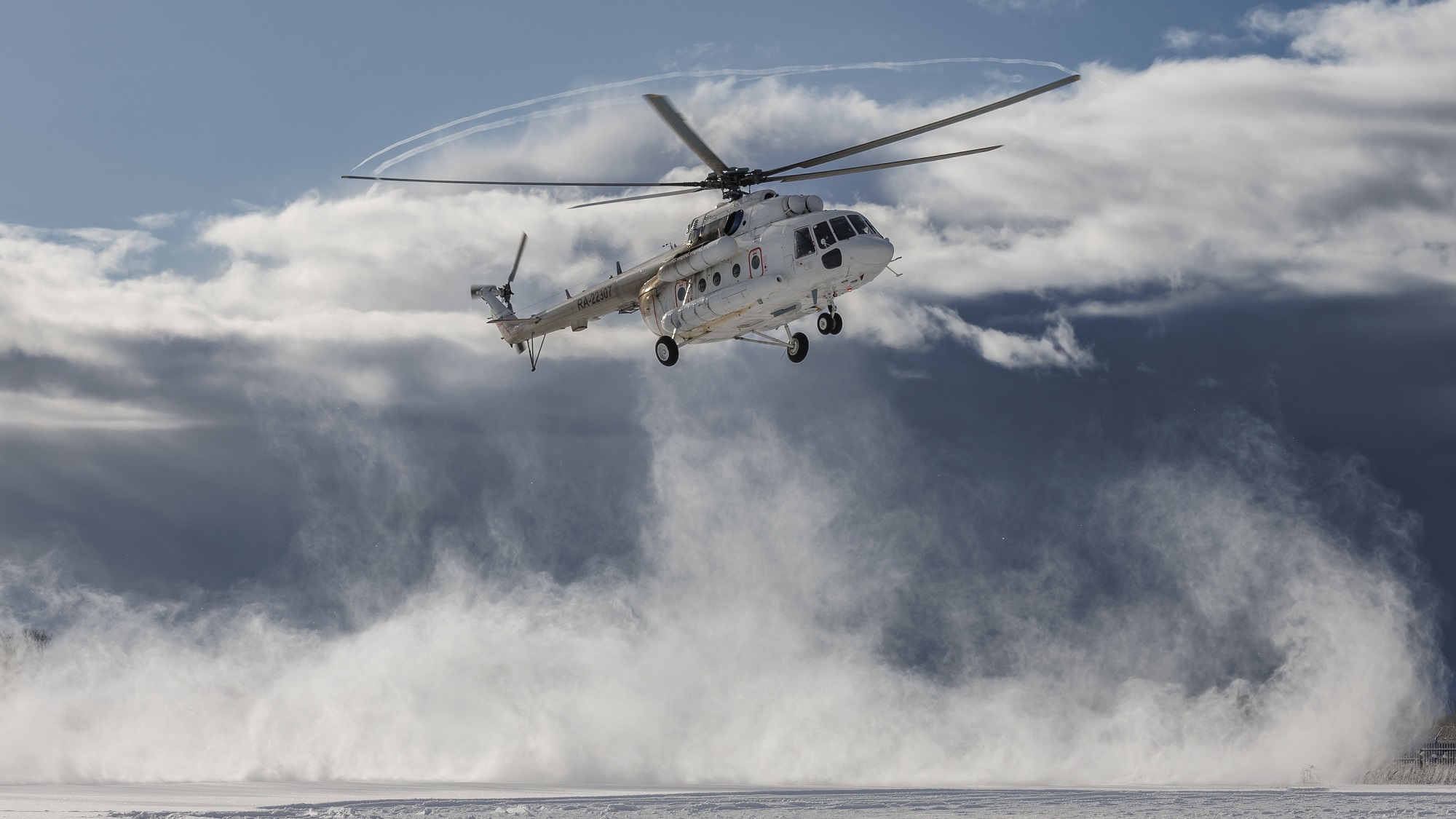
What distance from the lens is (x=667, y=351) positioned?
40.7 metres

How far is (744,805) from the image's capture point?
152 ft

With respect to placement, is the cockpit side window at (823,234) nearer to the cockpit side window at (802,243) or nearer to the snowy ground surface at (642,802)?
the cockpit side window at (802,243)

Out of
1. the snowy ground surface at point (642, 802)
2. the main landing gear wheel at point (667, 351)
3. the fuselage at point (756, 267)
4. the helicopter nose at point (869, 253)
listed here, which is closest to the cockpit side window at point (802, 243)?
the fuselage at point (756, 267)

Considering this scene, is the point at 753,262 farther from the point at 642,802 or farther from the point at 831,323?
the point at 642,802

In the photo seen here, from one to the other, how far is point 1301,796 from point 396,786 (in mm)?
45554

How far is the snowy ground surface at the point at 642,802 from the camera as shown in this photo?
40188mm

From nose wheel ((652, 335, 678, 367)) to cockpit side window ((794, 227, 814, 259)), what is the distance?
6.42 m

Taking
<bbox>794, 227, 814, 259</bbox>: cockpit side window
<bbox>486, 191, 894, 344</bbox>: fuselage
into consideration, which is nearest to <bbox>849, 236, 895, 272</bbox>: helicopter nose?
<bbox>486, 191, 894, 344</bbox>: fuselage

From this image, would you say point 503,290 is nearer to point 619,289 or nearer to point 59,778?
point 619,289

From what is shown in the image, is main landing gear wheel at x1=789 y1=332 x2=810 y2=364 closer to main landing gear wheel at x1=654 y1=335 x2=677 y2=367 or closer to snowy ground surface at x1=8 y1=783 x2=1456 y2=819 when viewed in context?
main landing gear wheel at x1=654 y1=335 x2=677 y2=367

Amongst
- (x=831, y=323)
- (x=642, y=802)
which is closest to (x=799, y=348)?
(x=831, y=323)

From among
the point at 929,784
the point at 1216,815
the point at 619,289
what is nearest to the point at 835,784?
the point at 929,784

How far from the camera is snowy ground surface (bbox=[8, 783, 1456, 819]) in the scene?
4019 cm

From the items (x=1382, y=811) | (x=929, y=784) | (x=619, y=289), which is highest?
(x=619, y=289)
